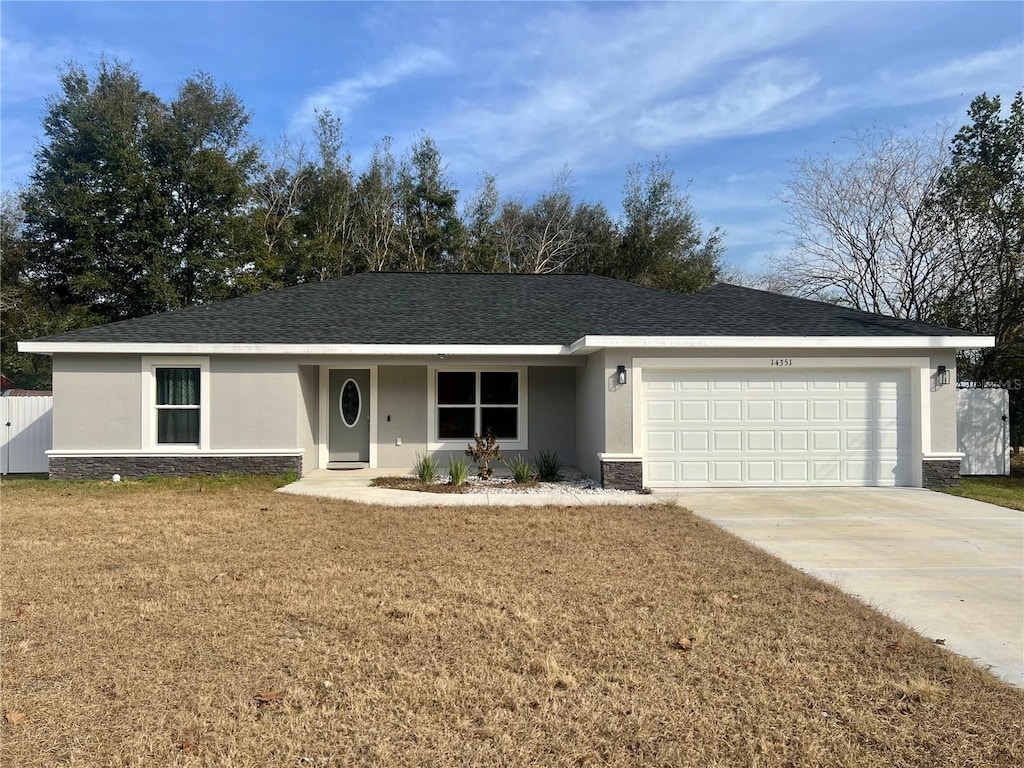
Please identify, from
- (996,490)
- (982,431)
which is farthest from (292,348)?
(982,431)

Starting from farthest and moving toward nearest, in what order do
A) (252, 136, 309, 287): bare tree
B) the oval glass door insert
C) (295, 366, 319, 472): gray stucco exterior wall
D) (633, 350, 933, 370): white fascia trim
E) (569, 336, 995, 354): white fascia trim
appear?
(252, 136, 309, 287): bare tree < the oval glass door insert < (295, 366, 319, 472): gray stucco exterior wall < (633, 350, 933, 370): white fascia trim < (569, 336, 995, 354): white fascia trim

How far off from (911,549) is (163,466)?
11951mm

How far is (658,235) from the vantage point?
3027cm

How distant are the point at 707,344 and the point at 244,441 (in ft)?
28.3

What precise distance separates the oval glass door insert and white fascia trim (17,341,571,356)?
191 cm

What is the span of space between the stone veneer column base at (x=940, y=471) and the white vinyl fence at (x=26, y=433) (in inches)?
679

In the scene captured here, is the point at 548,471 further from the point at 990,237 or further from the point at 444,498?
the point at 990,237

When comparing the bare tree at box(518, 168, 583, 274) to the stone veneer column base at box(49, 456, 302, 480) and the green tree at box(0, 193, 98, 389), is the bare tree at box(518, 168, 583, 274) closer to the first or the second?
the green tree at box(0, 193, 98, 389)

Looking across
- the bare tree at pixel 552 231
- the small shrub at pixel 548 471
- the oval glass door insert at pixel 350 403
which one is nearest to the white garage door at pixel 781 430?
the small shrub at pixel 548 471

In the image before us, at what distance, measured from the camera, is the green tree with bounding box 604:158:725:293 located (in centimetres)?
3006

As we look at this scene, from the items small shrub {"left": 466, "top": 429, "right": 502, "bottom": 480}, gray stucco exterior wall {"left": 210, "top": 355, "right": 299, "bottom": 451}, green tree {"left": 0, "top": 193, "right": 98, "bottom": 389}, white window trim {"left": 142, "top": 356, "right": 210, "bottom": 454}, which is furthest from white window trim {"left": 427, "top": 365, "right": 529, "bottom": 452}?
green tree {"left": 0, "top": 193, "right": 98, "bottom": 389}

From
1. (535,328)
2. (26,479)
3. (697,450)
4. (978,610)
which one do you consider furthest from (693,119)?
(26,479)

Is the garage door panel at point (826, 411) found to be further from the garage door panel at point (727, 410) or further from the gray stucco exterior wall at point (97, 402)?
the gray stucco exterior wall at point (97, 402)

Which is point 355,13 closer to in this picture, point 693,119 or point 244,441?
point 244,441
